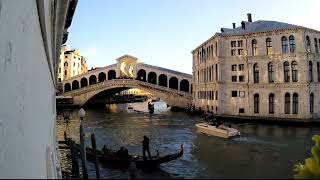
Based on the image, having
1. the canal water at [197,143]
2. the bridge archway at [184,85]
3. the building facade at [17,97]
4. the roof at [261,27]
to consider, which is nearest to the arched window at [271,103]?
the canal water at [197,143]

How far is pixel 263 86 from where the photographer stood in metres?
27.8

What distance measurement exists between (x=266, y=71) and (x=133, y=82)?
65.0ft

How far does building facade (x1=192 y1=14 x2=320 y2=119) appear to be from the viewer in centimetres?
2634

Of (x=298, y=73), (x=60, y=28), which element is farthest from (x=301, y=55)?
(x=60, y=28)

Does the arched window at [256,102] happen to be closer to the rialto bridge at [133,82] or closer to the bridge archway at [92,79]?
the rialto bridge at [133,82]

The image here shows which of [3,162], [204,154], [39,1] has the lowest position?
[204,154]

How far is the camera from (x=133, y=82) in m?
44.1

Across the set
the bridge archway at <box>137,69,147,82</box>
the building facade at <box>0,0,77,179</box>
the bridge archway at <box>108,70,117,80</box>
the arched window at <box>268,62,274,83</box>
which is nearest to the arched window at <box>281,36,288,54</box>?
the arched window at <box>268,62,274,83</box>

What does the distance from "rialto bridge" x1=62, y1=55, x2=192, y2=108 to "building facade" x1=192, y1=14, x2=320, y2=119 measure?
1154cm

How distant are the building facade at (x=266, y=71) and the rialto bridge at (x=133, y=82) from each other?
1154 cm

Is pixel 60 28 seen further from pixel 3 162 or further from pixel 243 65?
pixel 243 65

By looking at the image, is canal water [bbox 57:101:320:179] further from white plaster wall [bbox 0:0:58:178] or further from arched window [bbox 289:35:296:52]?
white plaster wall [bbox 0:0:58:178]

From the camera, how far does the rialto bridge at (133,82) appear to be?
1684 inches

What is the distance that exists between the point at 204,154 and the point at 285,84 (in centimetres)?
1393
